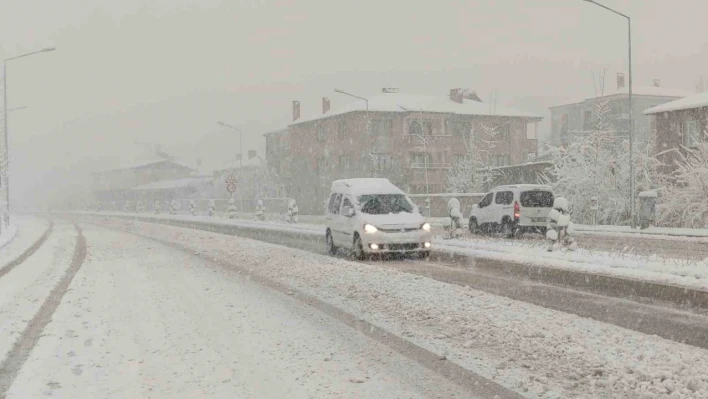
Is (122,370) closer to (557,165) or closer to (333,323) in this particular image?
(333,323)

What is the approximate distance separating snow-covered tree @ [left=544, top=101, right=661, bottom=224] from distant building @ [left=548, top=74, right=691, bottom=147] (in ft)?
124

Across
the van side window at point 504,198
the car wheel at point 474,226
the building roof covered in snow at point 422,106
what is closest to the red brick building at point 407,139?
the building roof covered in snow at point 422,106

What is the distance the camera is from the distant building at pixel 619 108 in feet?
247

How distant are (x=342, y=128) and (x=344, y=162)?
297cm

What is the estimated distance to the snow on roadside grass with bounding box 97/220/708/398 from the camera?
5.59m

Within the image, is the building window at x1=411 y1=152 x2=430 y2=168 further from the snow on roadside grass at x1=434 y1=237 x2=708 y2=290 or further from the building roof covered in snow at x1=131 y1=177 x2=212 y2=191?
the snow on roadside grass at x1=434 y1=237 x2=708 y2=290

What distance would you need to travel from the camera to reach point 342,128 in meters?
59.9

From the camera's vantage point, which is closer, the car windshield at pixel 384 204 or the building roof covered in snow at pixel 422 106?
the car windshield at pixel 384 204

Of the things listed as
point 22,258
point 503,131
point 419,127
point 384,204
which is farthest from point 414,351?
point 503,131

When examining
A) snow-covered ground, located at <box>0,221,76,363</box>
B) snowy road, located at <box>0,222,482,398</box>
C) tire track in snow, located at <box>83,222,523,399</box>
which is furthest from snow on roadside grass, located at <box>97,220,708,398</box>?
snow-covered ground, located at <box>0,221,76,363</box>

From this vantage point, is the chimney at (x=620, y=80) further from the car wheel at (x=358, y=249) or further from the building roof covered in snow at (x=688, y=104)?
the car wheel at (x=358, y=249)

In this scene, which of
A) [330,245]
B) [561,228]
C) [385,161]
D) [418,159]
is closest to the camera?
[561,228]

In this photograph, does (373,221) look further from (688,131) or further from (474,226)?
(688,131)

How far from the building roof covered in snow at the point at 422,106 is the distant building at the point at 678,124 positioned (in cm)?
2155
